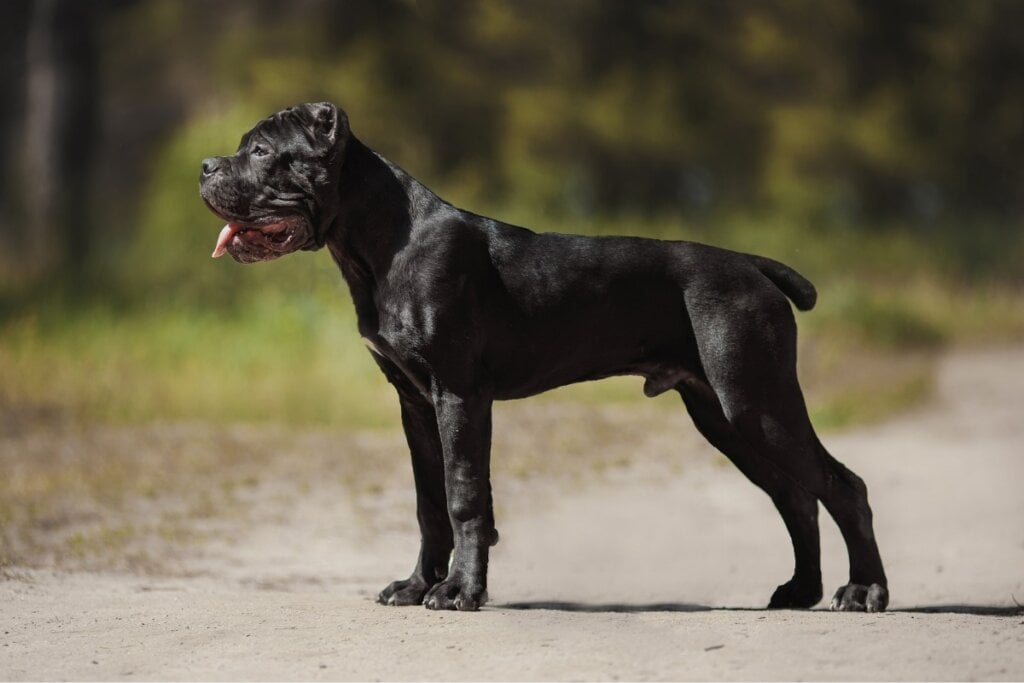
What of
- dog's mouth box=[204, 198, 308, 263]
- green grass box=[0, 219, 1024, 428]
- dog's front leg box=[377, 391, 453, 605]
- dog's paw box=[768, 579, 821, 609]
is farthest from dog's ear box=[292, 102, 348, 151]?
green grass box=[0, 219, 1024, 428]

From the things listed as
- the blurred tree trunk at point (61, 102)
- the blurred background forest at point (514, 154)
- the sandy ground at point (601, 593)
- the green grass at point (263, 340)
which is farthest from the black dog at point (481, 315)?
the blurred tree trunk at point (61, 102)

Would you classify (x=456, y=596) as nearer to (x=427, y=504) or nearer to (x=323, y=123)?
(x=427, y=504)

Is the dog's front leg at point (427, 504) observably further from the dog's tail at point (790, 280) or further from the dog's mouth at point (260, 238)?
the dog's tail at point (790, 280)

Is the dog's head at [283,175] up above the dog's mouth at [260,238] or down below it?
above

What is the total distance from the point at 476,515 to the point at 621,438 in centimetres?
736

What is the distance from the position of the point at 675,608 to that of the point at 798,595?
59cm

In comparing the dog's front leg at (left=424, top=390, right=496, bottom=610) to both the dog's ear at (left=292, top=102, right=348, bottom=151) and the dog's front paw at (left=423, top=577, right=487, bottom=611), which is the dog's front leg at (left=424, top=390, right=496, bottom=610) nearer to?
the dog's front paw at (left=423, top=577, right=487, bottom=611)

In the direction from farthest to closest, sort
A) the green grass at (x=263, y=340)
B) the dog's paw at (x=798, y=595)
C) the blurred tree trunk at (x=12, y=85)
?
the blurred tree trunk at (x=12, y=85)
the green grass at (x=263, y=340)
the dog's paw at (x=798, y=595)

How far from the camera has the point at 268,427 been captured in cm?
1352

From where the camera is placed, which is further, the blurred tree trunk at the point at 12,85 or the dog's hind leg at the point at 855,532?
the blurred tree trunk at the point at 12,85

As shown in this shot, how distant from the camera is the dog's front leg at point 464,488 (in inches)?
231

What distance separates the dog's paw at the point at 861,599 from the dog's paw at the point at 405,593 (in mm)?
1759

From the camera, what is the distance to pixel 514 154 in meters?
22.3

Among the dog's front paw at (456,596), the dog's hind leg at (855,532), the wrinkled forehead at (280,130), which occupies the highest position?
the wrinkled forehead at (280,130)
